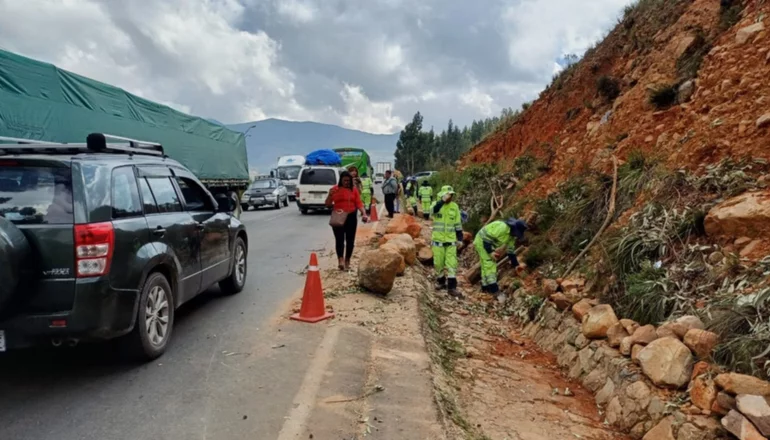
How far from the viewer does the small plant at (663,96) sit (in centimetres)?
960

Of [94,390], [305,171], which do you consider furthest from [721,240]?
[305,171]

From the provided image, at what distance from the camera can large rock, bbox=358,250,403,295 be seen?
6.69 metres

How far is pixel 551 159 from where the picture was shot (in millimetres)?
12859

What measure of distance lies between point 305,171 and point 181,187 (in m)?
14.4

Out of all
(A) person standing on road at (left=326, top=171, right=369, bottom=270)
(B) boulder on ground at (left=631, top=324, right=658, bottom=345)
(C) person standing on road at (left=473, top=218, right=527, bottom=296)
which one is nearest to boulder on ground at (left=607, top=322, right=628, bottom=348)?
(B) boulder on ground at (left=631, top=324, right=658, bottom=345)

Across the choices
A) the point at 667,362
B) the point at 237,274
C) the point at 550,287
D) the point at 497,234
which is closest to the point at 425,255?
the point at 497,234

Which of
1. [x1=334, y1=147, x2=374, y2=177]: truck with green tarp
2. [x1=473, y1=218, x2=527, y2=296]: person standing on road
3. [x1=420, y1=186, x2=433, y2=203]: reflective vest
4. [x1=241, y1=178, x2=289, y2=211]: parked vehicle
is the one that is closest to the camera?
[x1=473, y1=218, x2=527, y2=296]: person standing on road

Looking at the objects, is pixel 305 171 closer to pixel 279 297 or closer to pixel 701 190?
pixel 279 297

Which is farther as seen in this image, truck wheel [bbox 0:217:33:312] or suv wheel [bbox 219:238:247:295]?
suv wheel [bbox 219:238:247:295]

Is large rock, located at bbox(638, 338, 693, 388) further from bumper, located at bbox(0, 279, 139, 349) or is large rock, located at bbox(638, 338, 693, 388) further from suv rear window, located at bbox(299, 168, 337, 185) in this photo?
suv rear window, located at bbox(299, 168, 337, 185)

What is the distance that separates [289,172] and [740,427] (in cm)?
2917

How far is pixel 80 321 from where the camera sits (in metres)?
3.55

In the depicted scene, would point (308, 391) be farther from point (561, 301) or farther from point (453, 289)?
point (453, 289)

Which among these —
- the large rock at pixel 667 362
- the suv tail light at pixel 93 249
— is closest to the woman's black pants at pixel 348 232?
the suv tail light at pixel 93 249
